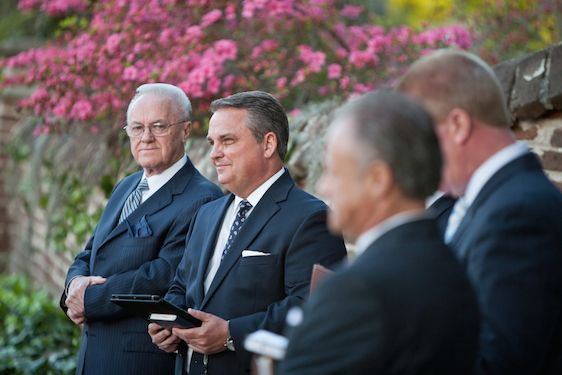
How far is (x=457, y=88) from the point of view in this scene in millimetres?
2002

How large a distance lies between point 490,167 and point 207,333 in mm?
1276

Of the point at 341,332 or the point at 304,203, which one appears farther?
the point at 304,203

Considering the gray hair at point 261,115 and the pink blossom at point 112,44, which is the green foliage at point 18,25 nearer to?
the pink blossom at point 112,44

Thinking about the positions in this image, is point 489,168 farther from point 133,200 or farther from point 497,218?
point 133,200

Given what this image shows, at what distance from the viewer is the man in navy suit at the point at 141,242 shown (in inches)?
141

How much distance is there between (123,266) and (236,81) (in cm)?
235

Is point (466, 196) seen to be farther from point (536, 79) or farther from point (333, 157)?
point (536, 79)

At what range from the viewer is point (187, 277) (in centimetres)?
331

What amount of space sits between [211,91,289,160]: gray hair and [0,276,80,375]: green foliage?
10.0ft

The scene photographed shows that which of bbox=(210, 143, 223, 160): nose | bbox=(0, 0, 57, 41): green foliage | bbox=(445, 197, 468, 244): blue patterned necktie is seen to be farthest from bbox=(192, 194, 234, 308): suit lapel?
bbox=(0, 0, 57, 41): green foliage

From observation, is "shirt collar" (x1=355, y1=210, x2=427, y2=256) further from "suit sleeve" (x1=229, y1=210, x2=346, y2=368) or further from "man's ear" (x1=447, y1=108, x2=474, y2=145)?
"suit sleeve" (x1=229, y1=210, x2=346, y2=368)

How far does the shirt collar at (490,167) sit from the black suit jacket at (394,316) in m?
0.38

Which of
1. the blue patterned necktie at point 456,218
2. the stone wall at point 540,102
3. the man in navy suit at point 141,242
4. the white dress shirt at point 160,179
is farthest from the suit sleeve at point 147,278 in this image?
the blue patterned necktie at point 456,218

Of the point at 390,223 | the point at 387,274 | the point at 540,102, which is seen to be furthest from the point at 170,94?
the point at 387,274
